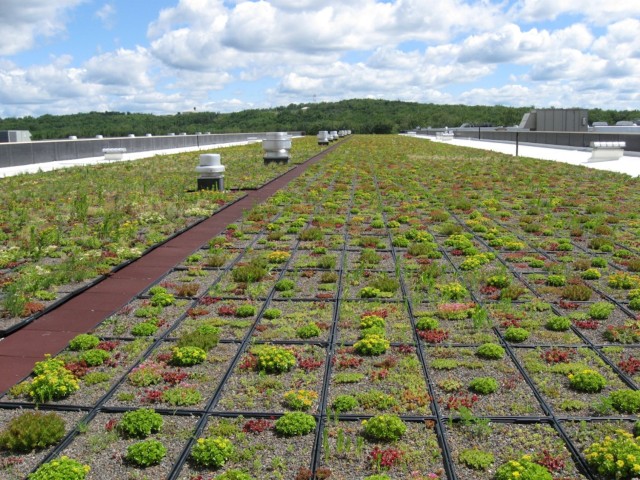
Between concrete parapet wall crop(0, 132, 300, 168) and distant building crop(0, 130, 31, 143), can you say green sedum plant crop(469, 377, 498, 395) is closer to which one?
concrete parapet wall crop(0, 132, 300, 168)

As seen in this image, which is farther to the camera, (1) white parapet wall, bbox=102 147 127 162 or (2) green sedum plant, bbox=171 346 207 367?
(1) white parapet wall, bbox=102 147 127 162

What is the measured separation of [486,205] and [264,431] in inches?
438

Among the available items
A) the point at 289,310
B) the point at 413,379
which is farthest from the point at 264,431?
the point at 289,310

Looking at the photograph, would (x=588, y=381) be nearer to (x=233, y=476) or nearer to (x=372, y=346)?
(x=372, y=346)

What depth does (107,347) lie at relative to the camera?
5836 millimetres

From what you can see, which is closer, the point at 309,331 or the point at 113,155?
the point at 309,331

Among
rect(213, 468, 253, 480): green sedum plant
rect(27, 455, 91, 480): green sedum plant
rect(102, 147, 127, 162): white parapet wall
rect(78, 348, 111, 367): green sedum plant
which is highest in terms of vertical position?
rect(102, 147, 127, 162): white parapet wall

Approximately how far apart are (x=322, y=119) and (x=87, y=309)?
138343 millimetres

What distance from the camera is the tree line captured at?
84.1 meters

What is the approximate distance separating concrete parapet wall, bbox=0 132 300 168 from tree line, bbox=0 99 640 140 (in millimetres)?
27427

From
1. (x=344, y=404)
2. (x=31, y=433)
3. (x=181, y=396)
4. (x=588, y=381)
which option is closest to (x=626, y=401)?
(x=588, y=381)

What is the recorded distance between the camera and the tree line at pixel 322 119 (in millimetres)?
84062

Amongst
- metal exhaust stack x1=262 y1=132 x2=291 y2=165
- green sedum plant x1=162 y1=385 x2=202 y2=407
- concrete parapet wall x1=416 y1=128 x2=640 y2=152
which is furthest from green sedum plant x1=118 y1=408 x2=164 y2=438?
concrete parapet wall x1=416 y1=128 x2=640 y2=152

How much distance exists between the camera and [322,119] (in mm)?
142625
